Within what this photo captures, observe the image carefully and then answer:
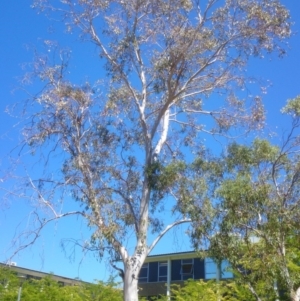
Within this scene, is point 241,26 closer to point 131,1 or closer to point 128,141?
point 131,1

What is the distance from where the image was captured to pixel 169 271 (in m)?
34.0

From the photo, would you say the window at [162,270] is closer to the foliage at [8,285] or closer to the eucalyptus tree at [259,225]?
the foliage at [8,285]

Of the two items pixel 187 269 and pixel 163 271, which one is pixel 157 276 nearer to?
pixel 163 271

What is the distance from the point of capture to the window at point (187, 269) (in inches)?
1282

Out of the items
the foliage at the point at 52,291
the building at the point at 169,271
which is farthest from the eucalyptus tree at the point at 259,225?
the building at the point at 169,271

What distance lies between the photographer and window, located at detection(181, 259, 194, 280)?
3255 centimetres

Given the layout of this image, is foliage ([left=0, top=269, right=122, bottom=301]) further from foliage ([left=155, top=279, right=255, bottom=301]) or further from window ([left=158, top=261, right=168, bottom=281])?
window ([left=158, top=261, right=168, bottom=281])

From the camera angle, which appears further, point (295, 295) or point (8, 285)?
point (8, 285)

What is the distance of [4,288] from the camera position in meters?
22.8

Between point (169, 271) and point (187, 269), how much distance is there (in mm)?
1596

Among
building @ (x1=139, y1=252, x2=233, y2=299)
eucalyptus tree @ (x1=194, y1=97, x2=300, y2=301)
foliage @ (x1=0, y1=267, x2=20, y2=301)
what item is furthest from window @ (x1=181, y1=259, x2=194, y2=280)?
eucalyptus tree @ (x1=194, y1=97, x2=300, y2=301)

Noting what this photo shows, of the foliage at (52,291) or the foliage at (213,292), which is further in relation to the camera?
the foliage at (52,291)

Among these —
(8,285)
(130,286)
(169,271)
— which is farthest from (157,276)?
(130,286)

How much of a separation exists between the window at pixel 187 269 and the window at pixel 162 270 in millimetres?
1560
